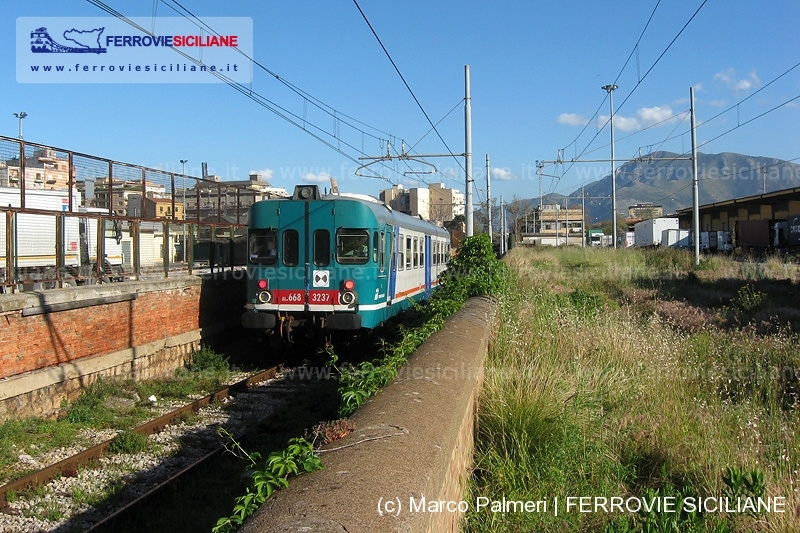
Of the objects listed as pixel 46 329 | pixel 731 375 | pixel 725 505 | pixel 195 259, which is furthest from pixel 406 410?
pixel 195 259

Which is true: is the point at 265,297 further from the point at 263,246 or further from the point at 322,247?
the point at 322,247

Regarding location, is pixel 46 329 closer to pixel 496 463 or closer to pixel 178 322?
pixel 178 322

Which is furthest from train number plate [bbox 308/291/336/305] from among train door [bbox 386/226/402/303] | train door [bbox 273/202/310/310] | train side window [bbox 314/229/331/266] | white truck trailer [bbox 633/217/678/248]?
white truck trailer [bbox 633/217/678/248]

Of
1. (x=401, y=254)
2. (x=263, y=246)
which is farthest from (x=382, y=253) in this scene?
(x=263, y=246)

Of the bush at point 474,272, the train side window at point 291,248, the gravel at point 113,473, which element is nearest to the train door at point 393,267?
the bush at point 474,272

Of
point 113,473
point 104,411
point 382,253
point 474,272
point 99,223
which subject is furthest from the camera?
point 382,253

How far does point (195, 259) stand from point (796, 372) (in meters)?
12.9

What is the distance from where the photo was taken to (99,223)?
1239cm

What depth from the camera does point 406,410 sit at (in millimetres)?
3947

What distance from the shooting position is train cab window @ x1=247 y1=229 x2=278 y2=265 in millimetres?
13703

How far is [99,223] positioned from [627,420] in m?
10.0

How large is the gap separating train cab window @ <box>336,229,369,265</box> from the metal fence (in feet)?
12.7

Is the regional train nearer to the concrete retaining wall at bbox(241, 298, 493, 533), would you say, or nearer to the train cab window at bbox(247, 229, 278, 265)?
the train cab window at bbox(247, 229, 278, 265)

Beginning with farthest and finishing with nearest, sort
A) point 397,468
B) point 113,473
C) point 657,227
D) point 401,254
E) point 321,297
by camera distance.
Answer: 1. point 657,227
2. point 401,254
3. point 321,297
4. point 113,473
5. point 397,468
